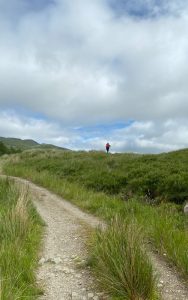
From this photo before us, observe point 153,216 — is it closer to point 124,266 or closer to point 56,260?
point 56,260

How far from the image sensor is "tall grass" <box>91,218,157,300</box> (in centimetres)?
623

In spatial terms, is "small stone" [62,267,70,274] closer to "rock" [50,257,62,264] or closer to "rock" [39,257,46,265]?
"rock" [50,257,62,264]

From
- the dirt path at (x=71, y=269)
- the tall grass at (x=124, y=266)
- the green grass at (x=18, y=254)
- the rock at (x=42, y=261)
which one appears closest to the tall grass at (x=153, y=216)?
the dirt path at (x=71, y=269)

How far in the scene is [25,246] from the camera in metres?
8.52

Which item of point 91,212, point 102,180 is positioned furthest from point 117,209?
point 102,180

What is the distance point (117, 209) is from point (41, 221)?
2.81 meters

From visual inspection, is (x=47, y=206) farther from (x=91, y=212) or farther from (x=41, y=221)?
(x=41, y=221)

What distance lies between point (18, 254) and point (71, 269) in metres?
1.17

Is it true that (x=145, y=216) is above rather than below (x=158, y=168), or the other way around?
below

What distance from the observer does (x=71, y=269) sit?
307 inches

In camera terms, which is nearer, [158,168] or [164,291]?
[164,291]

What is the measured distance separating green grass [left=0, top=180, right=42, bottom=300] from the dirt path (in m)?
0.28

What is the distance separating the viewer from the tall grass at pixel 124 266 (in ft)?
20.5

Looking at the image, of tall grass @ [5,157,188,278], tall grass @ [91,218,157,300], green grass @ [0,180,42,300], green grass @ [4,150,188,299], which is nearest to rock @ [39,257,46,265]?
green grass @ [0,180,42,300]
